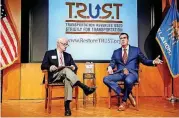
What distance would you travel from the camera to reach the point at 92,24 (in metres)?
5.93

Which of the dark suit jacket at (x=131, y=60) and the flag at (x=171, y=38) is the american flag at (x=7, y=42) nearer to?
the dark suit jacket at (x=131, y=60)

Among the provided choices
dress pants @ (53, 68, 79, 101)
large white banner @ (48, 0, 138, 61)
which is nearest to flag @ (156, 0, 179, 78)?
large white banner @ (48, 0, 138, 61)

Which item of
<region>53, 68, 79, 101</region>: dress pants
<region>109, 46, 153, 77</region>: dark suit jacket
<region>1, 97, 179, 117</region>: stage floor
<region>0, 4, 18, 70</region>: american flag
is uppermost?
<region>0, 4, 18, 70</region>: american flag

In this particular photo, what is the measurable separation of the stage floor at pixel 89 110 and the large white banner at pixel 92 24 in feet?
3.79

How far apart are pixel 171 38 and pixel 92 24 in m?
1.70

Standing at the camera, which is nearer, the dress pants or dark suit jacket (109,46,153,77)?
the dress pants

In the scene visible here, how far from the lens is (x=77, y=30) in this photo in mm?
5871

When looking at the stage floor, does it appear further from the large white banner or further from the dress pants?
the large white banner

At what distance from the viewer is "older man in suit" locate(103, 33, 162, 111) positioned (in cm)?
448

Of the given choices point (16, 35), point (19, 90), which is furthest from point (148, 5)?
point (19, 90)

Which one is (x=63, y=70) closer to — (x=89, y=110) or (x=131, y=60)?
(x=89, y=110)

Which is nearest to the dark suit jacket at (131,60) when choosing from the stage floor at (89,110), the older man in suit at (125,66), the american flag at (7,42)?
the older man in suit at (125,66)

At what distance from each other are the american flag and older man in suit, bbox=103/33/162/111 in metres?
2.01

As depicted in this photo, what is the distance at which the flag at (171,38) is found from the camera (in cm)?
545
